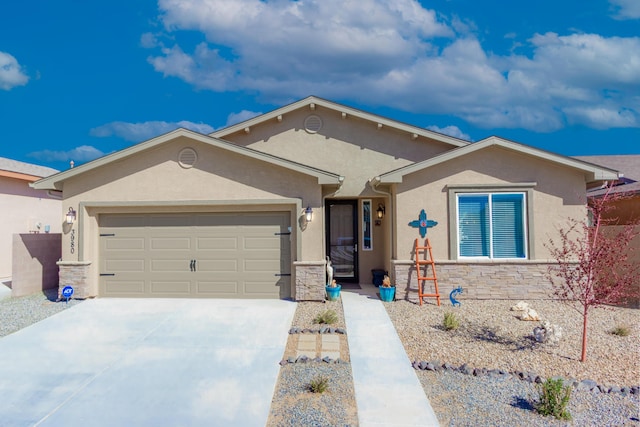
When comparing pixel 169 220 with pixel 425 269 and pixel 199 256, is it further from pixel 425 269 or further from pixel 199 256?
pixel 425 269

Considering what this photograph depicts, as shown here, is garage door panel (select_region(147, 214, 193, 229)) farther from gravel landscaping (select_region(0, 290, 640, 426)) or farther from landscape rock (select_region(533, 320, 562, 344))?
landscape rock (select_region(533, 320, 562, 344))

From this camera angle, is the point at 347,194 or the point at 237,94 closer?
the point at 347,194

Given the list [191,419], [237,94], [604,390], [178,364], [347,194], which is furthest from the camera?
[237,94]

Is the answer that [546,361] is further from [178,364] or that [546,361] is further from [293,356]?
[178,364]

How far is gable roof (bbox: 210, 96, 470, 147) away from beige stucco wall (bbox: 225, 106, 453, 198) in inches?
7.4

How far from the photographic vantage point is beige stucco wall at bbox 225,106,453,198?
1171 centimetres

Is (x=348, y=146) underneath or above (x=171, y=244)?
above

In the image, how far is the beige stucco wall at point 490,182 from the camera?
30.4 feet

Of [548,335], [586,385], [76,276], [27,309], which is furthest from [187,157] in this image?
[586,385]

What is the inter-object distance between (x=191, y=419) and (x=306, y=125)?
9.36 metres

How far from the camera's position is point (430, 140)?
1179 centimetres

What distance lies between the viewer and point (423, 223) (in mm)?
9375

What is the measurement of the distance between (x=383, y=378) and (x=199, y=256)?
6088mm

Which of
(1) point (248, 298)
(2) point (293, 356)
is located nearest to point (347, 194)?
(1) point (248, 298)
